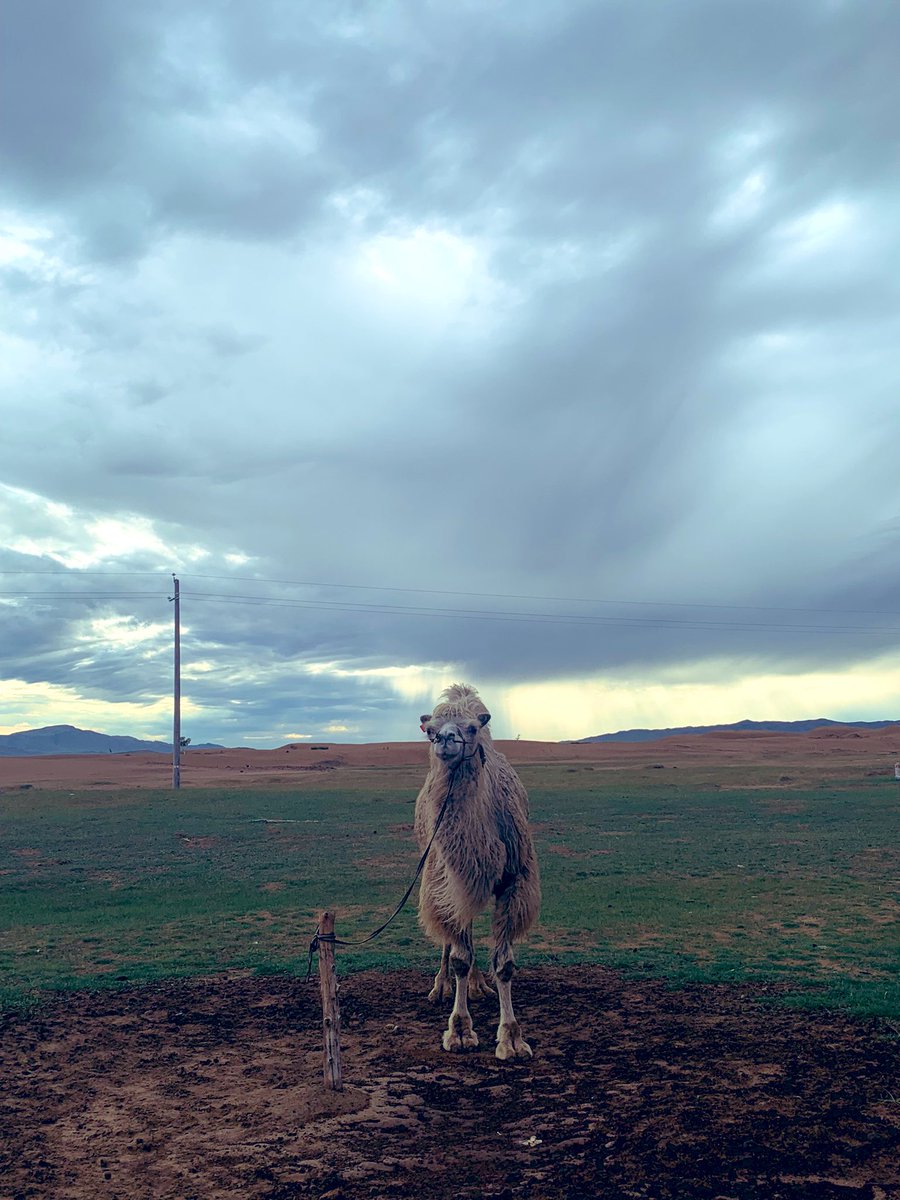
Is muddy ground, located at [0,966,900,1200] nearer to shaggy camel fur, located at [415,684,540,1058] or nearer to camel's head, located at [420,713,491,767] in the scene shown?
shaggy camel fur, located at [415,684,540,1058]

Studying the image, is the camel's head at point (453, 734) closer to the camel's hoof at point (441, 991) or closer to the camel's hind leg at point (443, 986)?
the camel's hind leg at point (443, 986)

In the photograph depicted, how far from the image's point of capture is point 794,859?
20500mm

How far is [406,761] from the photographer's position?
242 ft

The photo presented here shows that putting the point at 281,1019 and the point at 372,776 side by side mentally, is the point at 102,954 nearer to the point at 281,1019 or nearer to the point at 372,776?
the point at 281,1019

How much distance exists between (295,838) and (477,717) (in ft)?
61.7

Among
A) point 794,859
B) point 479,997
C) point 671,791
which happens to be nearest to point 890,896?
point 794,859

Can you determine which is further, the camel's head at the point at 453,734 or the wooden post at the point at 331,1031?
the camel's head at the point at 453,734

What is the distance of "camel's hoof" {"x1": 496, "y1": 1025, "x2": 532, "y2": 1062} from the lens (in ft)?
25.8

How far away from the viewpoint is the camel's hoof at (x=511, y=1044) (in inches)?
309

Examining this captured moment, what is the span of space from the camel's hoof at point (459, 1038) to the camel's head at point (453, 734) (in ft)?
7.67

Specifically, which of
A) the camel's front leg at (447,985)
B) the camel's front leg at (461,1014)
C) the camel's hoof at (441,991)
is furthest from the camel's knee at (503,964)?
the camel's hoof at (441,991)

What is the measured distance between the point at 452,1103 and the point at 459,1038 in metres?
1.25

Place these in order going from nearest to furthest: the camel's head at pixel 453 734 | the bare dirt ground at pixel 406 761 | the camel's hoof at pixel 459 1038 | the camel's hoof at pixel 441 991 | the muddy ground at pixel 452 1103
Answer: the muddy ground at pixel 452 1103 < the camel's hoof at pixel 459 1038 < the camel's head at pixel 453 734 < the camel's hoof at pixel 441 991 < the bare dirt ground at pixel 406 761

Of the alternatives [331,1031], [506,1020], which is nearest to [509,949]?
[506,1020]
